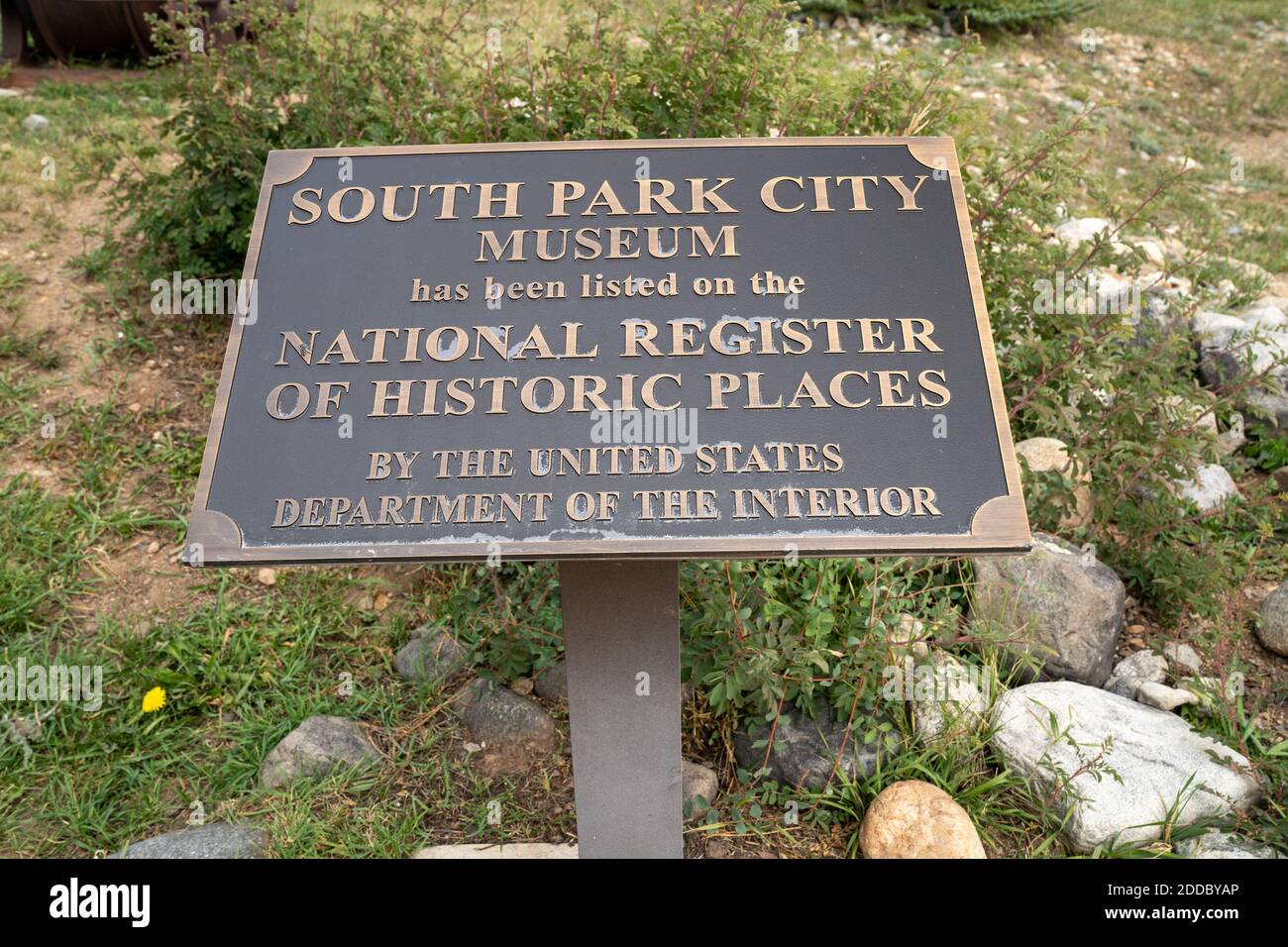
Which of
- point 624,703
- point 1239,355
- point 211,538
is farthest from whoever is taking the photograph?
point 1239,355

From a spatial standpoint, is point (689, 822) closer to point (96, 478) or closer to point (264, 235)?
point (264, 235)

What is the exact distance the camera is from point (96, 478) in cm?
399

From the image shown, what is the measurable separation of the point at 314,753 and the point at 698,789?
1195 millimetres

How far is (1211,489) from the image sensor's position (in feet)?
13.0

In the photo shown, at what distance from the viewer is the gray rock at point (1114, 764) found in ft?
9.23

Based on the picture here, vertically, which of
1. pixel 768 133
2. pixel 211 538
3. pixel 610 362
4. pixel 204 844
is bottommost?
pixel 204 844

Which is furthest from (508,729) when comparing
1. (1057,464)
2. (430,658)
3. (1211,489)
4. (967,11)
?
(967,11)

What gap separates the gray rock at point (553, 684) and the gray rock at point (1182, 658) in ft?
6.78

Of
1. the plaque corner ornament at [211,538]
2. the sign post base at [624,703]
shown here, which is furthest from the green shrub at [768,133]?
the plaque corner ornament at [211,538]

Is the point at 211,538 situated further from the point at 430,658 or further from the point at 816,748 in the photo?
the point at 816,748

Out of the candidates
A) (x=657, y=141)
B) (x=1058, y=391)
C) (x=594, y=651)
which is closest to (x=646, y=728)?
(x=594, y=651)

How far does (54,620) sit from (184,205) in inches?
75.3

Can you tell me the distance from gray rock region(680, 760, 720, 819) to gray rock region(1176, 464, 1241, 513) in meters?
2.23

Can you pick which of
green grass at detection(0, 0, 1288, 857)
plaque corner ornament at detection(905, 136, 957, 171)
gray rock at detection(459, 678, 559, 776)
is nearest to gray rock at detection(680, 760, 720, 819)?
green grass at detection(0, 0, 1288, 857)
